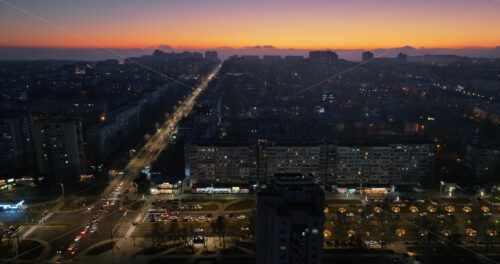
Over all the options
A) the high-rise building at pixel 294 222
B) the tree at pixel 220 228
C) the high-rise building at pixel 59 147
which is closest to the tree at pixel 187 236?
the tree at pixel 220 228

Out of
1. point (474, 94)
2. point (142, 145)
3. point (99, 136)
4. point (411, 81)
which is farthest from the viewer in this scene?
point (411, 81)

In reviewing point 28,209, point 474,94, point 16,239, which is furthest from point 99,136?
point 474,94

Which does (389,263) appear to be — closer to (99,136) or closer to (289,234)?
(289,234)

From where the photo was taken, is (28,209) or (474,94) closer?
(28,209)

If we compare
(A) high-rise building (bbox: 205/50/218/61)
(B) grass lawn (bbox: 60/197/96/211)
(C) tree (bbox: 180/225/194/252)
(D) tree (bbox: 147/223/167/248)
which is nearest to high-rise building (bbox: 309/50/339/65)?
(A) high-rise building (bbox: 205/50/218/61)

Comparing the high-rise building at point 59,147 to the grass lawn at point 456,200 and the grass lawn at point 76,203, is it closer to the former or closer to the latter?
the grass lawn at point 76,203

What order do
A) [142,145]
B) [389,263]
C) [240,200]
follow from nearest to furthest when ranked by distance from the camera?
[389,263] < [240,200] < [142,145]

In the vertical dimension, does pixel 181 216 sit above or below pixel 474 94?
below
